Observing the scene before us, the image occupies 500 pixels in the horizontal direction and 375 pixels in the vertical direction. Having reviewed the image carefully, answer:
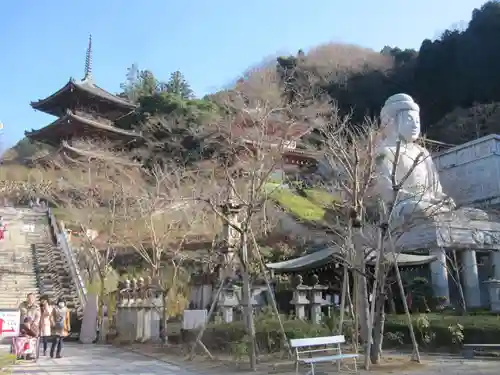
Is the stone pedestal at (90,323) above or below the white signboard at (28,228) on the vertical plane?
below

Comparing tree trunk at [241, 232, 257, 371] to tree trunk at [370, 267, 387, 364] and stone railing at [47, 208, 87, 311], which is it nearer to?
tree trunk at [370, 267, 387, 364]

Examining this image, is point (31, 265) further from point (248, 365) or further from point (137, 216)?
point (248, 365)

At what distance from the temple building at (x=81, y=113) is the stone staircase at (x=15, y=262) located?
6713 millimetres

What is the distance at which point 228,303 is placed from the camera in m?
13.3

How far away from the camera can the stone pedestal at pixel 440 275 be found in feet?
59.3

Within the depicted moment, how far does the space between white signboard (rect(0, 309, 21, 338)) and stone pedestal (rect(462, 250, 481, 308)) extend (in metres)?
14.7

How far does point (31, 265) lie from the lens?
21.6 metres

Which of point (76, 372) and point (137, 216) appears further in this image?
point (137, 216)

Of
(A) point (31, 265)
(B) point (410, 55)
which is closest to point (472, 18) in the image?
(B) point (410, 55)

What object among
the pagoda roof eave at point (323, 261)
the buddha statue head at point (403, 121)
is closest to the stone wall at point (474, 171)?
the buddha statue head at point (403, 121)

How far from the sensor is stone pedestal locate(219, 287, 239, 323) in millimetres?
13172

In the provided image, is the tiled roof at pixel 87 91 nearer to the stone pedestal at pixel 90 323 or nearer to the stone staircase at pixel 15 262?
the stone staircase at pixel 15 262

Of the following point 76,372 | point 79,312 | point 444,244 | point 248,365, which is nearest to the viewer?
point 76,372

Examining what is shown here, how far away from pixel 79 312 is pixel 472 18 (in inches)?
1725
